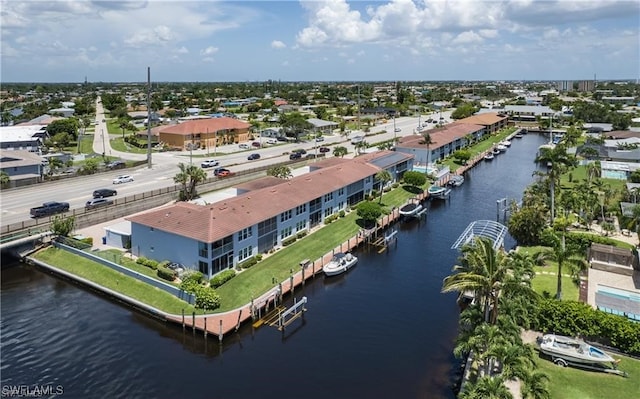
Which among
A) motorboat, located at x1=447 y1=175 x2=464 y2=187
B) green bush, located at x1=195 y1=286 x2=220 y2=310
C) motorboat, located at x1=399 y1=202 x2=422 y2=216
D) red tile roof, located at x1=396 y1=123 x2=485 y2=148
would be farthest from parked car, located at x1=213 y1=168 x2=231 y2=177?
green bush, located at x1=195 y1=286 x2=220 y2=310

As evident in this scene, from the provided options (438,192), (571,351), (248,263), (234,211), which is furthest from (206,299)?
(438,192)

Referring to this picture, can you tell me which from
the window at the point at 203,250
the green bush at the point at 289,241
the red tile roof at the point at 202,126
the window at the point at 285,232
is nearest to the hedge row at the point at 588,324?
the green bush at the point at 289,241

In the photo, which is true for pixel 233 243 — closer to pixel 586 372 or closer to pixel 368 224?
pixel 368 224

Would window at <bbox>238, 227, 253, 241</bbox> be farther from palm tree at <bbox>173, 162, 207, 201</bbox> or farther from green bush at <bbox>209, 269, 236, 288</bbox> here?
palm tree at <bbox>173, 162, 207, 201</bbox>

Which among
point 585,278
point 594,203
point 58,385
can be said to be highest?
point 594,203

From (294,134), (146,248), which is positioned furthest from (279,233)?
(294,134)

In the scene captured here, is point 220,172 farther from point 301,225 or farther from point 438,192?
point 438,192
